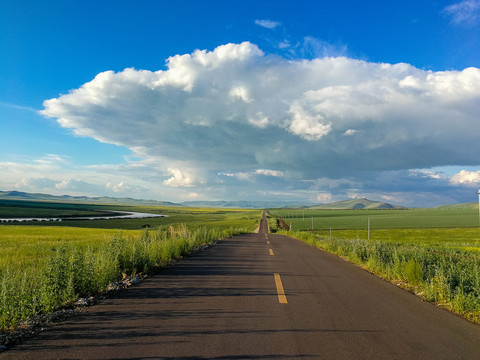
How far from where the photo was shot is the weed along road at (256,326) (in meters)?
3.94

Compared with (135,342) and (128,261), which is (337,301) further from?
(128,261)

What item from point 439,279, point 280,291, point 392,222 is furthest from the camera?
point 392,222

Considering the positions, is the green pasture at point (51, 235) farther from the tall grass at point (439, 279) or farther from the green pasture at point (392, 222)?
the green pasture at point (392, 222)

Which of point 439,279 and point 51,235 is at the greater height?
point 439,279

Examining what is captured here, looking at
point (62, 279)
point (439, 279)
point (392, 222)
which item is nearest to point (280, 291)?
point (439, 279)

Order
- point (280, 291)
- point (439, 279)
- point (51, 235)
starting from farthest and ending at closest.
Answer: point (51, 235) < point (439, 279) < point (280, 291)

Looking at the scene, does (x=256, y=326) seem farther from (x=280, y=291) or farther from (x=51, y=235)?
(x=51, y=235)

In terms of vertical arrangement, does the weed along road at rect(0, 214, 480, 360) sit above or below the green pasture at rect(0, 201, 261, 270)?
above

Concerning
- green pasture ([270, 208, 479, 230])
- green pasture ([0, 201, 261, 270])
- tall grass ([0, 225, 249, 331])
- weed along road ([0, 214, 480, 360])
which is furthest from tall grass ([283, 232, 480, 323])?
green pasture ([270, 208, 479, 230])

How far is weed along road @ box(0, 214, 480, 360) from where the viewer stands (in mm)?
3943

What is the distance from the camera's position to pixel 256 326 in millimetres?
4840

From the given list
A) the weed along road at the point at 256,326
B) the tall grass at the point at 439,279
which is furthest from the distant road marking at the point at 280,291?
the tall grass at the point at 439,279

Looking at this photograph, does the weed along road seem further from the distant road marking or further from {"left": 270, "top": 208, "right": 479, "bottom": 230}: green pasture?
{"left": 270, "top": 208, "right": 479, "bottom": 230}: green pasture

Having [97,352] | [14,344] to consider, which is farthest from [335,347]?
[14,344]
